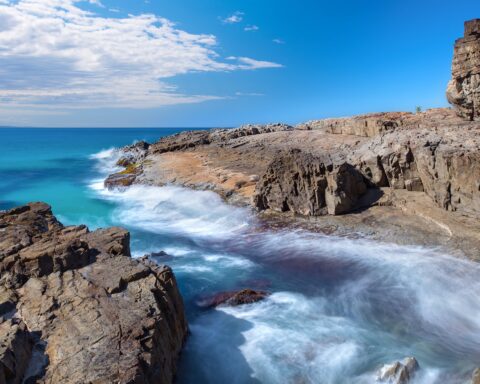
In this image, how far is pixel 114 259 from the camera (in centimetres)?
1157

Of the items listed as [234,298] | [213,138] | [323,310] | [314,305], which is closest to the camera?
[323,310]

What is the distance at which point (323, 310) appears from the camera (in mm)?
13367

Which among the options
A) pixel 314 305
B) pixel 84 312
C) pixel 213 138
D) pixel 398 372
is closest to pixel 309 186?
pixel 314 305

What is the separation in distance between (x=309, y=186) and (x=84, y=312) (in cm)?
1497

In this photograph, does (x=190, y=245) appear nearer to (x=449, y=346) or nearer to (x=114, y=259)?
(x=114, y=259)

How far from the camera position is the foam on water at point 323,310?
10.5 m

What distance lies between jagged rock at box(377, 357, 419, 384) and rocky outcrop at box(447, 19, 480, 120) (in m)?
16.7

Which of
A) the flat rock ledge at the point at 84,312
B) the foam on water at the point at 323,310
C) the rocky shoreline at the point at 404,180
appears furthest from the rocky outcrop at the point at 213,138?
the flat rock ledge at the point at 84,312

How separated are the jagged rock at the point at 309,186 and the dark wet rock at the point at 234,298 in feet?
27.2

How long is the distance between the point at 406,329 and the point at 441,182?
886 centimetres

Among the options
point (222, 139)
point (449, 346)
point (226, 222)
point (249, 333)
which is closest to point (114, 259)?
point (249, 333)

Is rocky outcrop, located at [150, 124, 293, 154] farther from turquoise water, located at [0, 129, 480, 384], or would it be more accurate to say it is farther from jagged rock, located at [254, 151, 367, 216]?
turquoise water, located at [0, 129, 480, 384]

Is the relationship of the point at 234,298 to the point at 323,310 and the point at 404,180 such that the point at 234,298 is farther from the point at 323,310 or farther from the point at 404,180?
the point at 404,180

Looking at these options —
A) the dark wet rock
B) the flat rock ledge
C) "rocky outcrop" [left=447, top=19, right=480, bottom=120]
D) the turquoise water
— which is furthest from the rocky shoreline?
the flat rock ledge
